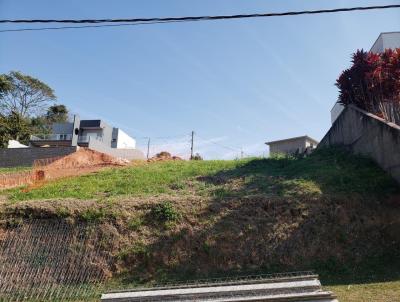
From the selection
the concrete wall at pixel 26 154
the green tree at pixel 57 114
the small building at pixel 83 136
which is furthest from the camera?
the green tree at pixel 57 114

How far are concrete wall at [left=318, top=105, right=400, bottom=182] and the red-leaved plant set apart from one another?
2.00ft

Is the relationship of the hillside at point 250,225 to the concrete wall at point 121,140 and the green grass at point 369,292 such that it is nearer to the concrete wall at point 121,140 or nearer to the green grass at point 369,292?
the green grass at point 369,292

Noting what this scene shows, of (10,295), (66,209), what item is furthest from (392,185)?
(10,295)

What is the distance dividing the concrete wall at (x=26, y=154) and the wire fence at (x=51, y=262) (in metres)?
21.7

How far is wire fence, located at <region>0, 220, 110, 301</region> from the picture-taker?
8.47 metres

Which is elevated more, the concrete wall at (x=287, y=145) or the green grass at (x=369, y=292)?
the concrete wall at (x=287, y=145)

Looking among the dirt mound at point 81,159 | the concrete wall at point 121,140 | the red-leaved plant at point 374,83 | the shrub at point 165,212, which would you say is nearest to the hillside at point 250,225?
the shrub at point 165,212

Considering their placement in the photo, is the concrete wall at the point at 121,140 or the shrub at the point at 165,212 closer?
the shrub at the point at 165,212

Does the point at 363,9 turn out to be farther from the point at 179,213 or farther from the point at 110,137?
the point at 110,137

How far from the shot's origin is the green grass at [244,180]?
1077cm

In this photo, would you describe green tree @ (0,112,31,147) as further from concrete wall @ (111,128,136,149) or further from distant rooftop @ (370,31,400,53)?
distant rooftop @ (370,31,400,53)

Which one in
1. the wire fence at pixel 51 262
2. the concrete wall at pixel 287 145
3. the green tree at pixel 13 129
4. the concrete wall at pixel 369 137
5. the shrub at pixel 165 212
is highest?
the green tree at pixel 13 129

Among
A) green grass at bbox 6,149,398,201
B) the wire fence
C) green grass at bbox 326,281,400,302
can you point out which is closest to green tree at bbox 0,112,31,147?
green grass at bbox 6,149,398,201

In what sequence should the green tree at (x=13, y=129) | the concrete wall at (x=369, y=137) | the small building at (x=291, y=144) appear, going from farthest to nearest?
the green tree at (x=13, y=129)
the small building at (x=291, y=144)
the concrete wall at (x=369, y=137)
